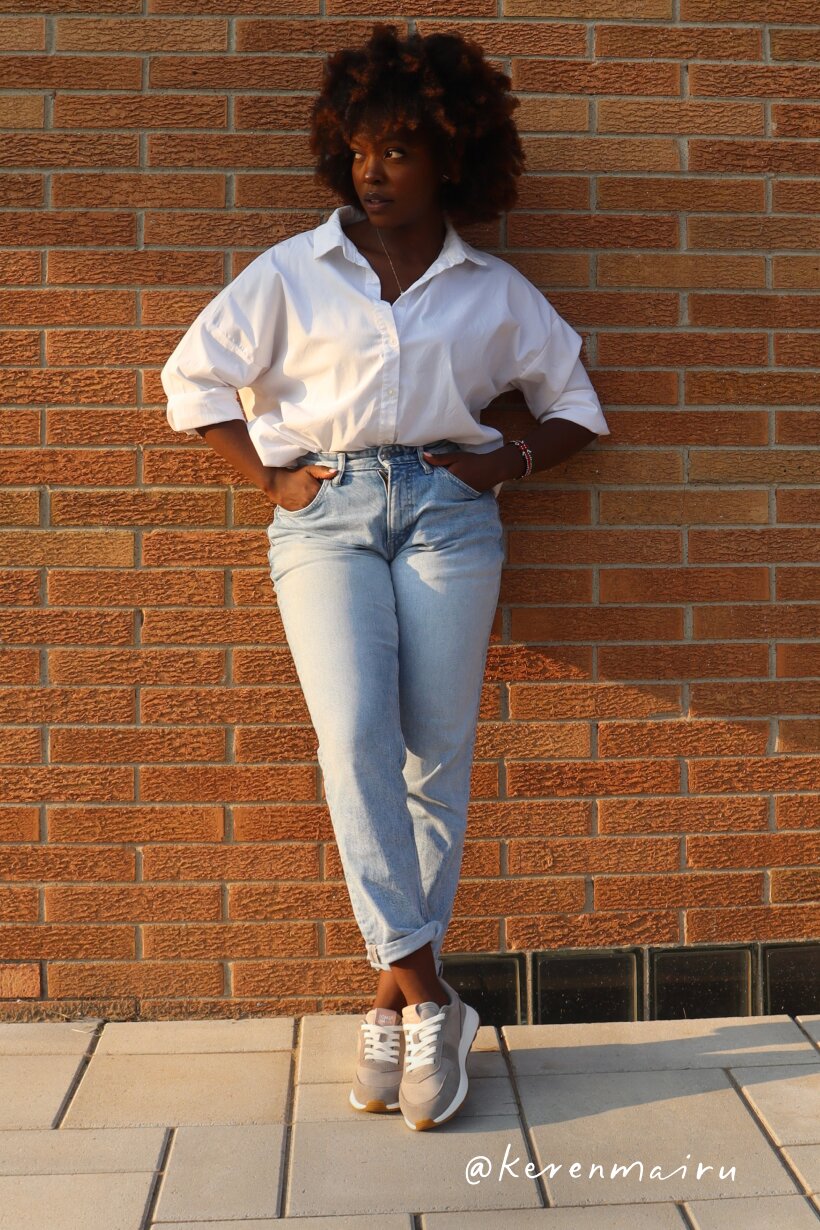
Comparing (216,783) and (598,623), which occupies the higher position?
(598,623)

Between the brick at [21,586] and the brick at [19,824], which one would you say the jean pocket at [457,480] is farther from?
the brick at [19,824]

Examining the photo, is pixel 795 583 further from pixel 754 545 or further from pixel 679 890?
pixel 679 890

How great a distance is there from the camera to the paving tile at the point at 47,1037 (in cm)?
272

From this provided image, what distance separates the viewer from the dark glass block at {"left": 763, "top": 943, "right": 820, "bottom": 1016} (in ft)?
9.75

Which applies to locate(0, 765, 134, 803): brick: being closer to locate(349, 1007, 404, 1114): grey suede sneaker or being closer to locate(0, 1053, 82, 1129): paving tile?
locate(0, 1053, 82, 1129): paving tile

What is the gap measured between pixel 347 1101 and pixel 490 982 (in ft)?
1.86

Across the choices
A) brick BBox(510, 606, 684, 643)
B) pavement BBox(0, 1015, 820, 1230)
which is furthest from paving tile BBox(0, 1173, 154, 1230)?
brick BBox(510, 606, 684, 643)

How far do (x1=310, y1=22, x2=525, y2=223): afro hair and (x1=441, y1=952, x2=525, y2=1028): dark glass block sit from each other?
1702 millimetres

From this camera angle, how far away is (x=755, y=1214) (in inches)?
80.9

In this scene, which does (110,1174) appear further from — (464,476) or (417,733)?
(464,476)

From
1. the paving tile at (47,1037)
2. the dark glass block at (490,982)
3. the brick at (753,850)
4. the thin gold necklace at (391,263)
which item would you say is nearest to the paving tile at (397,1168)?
the dark glass block at (490,982)

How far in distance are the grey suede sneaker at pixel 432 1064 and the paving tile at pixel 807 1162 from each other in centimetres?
60

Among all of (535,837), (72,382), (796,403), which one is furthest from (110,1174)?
(796,403)

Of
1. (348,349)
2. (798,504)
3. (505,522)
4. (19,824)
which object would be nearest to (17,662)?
(19,824)
